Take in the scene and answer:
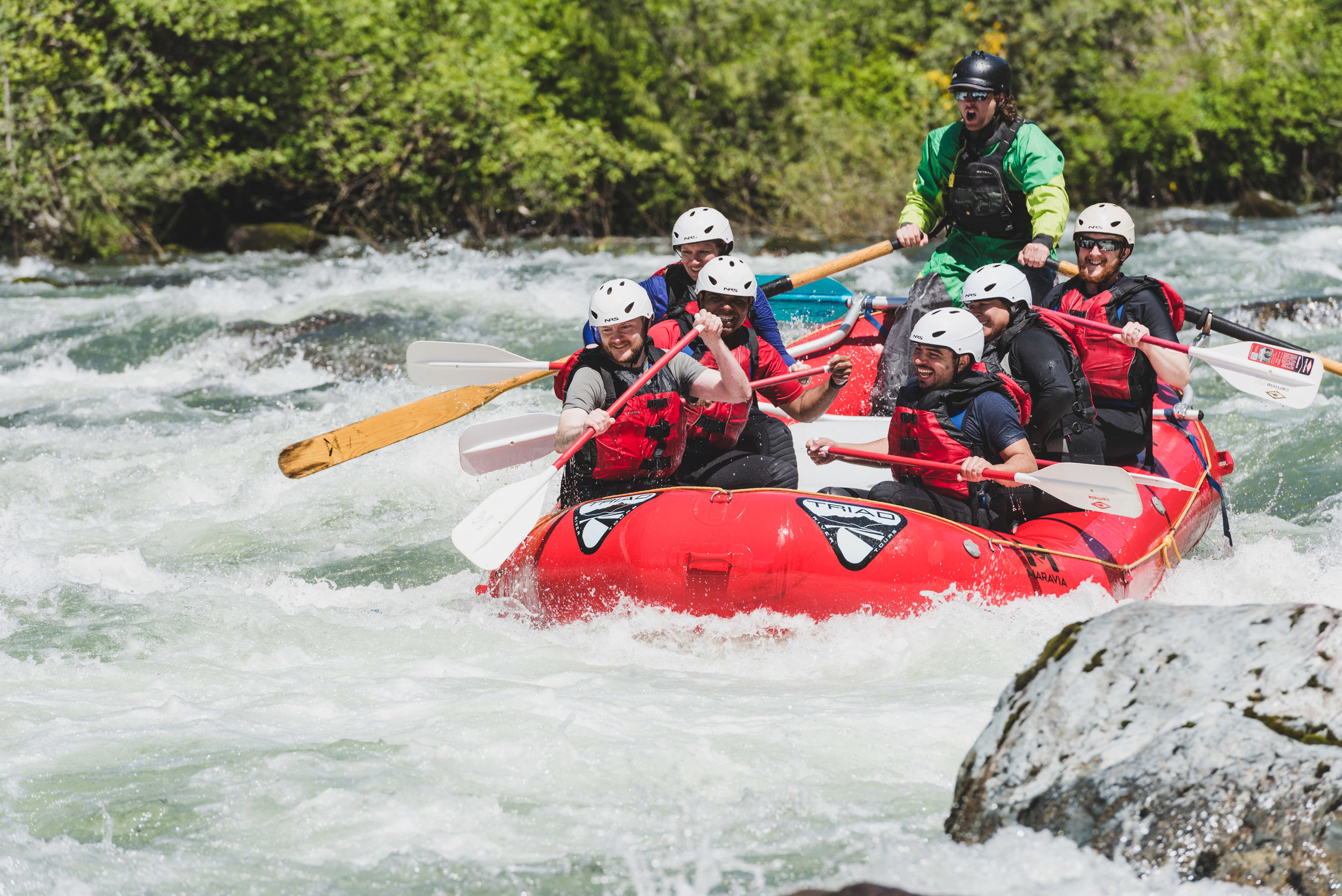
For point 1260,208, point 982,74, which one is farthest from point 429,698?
point 1260,208

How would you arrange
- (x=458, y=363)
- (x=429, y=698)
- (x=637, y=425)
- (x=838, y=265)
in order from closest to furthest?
(x=429, y=698), (x=637, y=425), (x=458, y=363), (x=838, y=265)

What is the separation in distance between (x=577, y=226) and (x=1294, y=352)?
39.4 feet

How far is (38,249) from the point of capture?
14.3m

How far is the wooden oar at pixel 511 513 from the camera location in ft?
14.6

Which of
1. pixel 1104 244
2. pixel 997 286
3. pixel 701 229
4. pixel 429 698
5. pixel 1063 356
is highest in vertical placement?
pixel 701 229

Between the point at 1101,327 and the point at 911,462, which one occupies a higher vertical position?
the point at 1101,327

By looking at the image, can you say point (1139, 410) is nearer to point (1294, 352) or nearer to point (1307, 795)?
point (1294, 352)

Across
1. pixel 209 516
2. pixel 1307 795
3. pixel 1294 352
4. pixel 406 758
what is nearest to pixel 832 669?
pixel 406 758

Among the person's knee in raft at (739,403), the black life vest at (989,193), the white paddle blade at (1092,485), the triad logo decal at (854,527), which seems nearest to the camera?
the triad logo decal at (854,527)

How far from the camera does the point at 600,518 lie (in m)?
4.50

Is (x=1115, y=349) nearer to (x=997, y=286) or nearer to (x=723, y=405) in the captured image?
(x=997, y=286)

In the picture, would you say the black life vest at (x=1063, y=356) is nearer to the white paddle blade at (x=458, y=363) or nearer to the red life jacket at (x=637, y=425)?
the red life jacket at (x=637, y=425)

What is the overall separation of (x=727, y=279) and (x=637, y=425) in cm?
63

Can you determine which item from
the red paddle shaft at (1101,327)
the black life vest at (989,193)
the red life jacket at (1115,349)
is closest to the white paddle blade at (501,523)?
the red paddle shaft at (1101,327)
